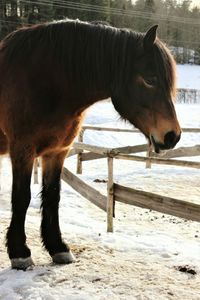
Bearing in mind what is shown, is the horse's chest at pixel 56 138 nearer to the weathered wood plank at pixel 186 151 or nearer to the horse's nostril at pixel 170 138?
the horse's nostril at pixel 170 138

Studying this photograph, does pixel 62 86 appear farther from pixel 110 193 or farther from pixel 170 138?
pixel 110 193

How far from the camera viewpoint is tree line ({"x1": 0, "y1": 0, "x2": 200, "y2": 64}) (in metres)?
36.8

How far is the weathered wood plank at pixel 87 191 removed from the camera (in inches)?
223

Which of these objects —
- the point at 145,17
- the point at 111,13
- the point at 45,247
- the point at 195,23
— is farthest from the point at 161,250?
the point at 195,23

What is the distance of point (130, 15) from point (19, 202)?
162 ft

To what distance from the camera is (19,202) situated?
3.44 metres

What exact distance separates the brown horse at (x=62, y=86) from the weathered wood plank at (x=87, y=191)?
2.24m

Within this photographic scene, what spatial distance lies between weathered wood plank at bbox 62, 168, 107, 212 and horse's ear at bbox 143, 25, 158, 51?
119 inches

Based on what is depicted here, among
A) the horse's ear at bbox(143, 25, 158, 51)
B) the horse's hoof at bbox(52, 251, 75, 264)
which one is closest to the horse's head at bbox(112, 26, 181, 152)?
the horse's ear at bbox(143, 25, 158, 51)

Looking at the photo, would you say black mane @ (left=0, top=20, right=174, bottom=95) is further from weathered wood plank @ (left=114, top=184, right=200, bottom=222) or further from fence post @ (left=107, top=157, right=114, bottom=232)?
fence post @ (left=107, top=157, right=114, bottom=232)

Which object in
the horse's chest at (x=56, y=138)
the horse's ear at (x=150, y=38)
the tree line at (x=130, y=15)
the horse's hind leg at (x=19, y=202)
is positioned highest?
the tree line at (x=130, y=15)

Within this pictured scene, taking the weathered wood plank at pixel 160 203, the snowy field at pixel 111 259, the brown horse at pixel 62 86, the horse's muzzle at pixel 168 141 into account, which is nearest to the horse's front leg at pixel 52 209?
the snowy field at pixel 111 259

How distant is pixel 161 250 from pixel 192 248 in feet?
1.43

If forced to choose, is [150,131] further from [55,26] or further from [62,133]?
[55,26]
